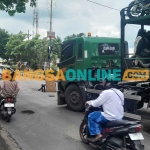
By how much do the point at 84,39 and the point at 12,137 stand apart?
3944 millimetres

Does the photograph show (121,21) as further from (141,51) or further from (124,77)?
(124,77)

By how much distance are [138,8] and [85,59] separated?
8.52 feet

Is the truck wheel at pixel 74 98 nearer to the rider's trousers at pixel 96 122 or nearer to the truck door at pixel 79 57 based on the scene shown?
the truck door at pixel 79 57

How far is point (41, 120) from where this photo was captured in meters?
6.65

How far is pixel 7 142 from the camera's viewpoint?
15.6 feet

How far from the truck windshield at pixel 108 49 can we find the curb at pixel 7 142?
4.06 meters

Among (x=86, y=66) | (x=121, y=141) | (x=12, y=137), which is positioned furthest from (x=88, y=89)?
(x=121, y=141)

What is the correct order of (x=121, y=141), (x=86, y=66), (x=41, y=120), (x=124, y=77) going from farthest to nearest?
(x=86, y=66)
(x=41, y=120)
(x=124, y=77)
(x=121, y=141)

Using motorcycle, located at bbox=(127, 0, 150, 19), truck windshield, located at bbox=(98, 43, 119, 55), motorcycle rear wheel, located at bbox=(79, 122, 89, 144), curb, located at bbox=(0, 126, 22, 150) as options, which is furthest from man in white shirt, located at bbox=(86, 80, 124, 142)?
truck windshield, located at bbox=(98, 43, 119, 55)

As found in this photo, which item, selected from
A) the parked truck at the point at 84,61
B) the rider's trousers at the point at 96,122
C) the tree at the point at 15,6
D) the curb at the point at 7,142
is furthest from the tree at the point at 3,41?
the rider's trousers at the point at 96,122

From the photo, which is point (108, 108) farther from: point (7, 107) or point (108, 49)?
point (108, 49)

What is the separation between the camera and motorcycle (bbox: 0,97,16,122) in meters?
6.26

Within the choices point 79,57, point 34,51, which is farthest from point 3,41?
point 79,57

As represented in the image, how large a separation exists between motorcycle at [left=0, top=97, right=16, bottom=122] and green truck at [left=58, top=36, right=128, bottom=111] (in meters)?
2.21
